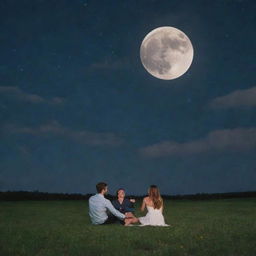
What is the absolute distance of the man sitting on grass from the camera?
2022 centimetres

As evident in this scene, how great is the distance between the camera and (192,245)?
13.5 m

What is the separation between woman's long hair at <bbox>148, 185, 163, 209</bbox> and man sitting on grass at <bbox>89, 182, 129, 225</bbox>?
150cm

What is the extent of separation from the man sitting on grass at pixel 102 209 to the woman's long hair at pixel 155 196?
1502mm

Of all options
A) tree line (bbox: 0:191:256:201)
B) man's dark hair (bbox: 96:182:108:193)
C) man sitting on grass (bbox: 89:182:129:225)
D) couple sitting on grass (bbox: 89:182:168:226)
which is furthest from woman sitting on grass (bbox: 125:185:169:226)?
tree line (bbox: 0:191:256:201)

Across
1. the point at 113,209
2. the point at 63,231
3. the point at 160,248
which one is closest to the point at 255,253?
the point at 160,248

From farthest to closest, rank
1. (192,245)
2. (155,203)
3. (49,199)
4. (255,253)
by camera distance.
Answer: (49,199)
(155,203)
(192,245)
(255,253)

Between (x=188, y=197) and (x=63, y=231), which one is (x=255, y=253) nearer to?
(x=63, y=231)

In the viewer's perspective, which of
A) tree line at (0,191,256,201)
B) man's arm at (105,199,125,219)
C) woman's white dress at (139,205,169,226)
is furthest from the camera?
tree line at (0,191,256,201)

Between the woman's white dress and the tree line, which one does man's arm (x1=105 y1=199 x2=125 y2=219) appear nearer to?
the woman's white dress

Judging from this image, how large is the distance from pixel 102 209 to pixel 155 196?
2.50 metres

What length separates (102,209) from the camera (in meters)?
20.5

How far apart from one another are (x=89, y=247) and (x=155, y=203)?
683 cm

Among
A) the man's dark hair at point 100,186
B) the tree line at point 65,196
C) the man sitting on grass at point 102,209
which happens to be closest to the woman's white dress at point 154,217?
the man sitting on grass at point 102,209

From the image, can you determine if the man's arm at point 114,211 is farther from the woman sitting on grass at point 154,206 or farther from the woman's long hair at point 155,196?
the woman's long hair at point 155,196
